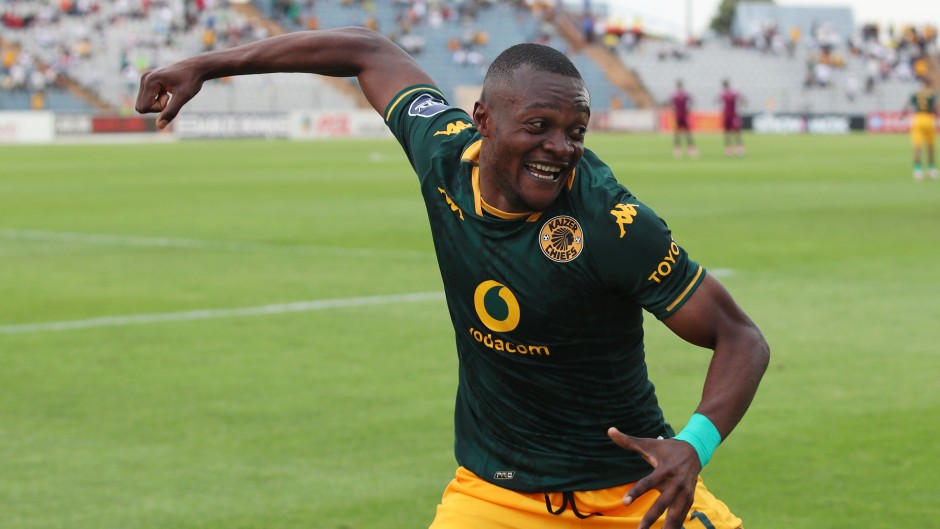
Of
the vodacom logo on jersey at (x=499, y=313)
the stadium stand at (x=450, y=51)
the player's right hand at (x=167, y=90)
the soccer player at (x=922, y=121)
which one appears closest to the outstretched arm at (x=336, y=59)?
the player's right hand at (x=167, y=90)

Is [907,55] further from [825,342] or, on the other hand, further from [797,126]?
[825,342]

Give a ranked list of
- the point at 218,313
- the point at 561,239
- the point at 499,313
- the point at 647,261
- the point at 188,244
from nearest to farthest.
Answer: the point at 647,261, the point at 561,239, the point at 499,313, the point at 218,313, the point at 188,244

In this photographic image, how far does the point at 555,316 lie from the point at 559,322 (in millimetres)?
23

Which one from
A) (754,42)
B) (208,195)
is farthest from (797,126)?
(208,195)

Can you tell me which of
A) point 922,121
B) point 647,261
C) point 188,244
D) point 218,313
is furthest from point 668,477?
point 922,121

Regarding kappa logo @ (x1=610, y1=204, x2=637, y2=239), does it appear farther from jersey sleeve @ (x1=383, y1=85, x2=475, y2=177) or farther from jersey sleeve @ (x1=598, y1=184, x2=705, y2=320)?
jersey sleeve @ (x1=383, y1=85, x2=475, y2=177)

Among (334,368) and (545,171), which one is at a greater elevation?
(545,171)

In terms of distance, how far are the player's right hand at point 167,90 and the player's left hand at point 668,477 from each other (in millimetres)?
2029

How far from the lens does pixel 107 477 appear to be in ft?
21.9

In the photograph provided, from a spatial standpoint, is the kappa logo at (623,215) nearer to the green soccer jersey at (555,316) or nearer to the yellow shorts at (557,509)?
the green soccer jersey at (555,316)

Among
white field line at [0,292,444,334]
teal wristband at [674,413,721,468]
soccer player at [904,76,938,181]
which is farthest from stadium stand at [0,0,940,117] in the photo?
teal wristband at [674,413,721,468]

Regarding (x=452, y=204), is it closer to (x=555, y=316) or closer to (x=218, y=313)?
(x=555, y=316)

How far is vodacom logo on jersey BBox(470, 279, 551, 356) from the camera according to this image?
3.93 meters

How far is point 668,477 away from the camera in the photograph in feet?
11.3
